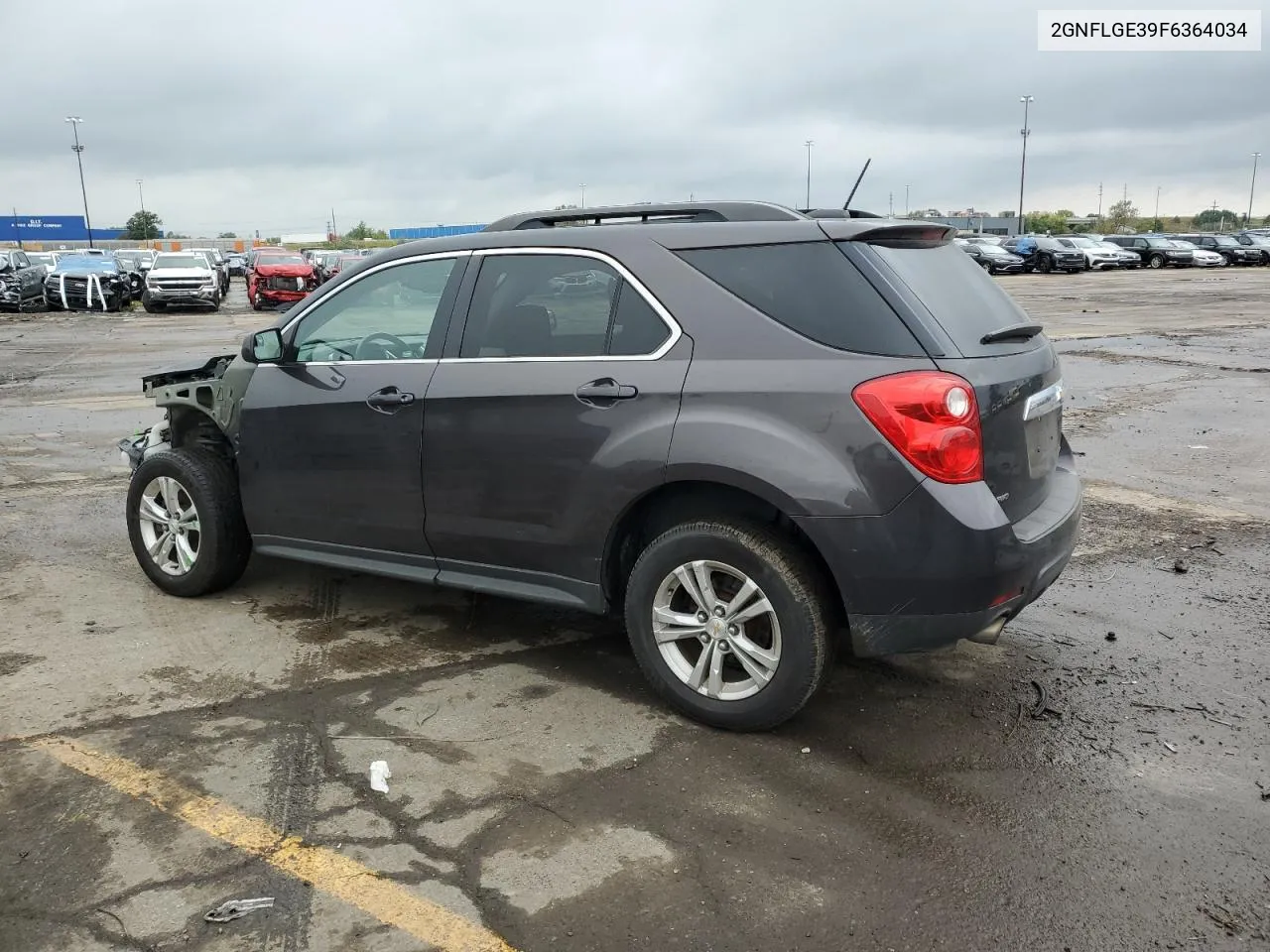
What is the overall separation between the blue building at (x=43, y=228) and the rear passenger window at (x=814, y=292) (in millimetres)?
97835

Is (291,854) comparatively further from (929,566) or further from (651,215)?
(651,215)

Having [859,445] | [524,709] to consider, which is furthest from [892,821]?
[524,709]

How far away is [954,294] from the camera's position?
375 cm

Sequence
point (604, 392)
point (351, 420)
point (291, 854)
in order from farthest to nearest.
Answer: point (351, 420)
point (604, 392)
point (291, 854)

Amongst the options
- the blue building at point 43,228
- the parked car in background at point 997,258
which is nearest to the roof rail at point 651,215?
the parked car in background at point 997,258

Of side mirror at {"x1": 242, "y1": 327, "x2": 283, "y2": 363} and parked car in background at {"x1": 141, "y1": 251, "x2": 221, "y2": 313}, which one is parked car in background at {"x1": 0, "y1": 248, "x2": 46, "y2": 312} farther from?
side mirror at {"x1": 242, "y1": 327, "x2": 283, "y2": 363}

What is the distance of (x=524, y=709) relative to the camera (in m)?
4.02

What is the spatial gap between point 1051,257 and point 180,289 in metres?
36.5

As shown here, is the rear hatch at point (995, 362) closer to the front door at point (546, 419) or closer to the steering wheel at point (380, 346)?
the front door at point (546, 419)

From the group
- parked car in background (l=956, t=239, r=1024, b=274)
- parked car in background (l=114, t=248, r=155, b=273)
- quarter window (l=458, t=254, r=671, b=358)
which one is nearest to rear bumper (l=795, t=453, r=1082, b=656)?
quarter window (l=458, t=254, r=671, b=358)

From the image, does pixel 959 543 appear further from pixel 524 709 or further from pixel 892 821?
pixel 524 709

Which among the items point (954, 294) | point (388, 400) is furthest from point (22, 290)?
point (954, 294)

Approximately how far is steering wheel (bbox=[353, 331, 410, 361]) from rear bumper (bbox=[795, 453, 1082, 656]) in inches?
80.1

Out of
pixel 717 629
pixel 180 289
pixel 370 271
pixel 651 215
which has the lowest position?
pixel 717 629
